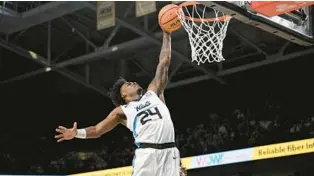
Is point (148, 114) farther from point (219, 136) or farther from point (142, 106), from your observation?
point (219, 136)

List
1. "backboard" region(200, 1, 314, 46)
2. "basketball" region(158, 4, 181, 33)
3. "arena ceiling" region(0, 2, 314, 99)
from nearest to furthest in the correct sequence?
1. "basketball" region(158, 4, 181, 33)
2. "backboard" region(200, 1, 314, 46)
3. "arena ceiling" region(0, 2, 314, 99)

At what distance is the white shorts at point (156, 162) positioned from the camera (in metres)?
4.26

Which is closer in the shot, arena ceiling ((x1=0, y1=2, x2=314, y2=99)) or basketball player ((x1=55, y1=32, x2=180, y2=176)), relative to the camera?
basketball player ((x1=55, y1=32, x2=180, y2=176))

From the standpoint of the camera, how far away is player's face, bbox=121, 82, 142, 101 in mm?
4574

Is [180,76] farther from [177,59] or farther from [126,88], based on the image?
[126,88]

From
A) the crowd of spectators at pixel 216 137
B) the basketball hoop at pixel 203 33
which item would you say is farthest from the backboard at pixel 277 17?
the crowd of spectators at pixel 216 137

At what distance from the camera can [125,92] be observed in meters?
4.60

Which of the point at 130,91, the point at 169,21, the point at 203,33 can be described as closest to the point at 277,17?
the point at 203,33

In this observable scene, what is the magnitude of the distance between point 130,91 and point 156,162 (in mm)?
658

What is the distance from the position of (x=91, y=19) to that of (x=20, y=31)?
6.52 ft

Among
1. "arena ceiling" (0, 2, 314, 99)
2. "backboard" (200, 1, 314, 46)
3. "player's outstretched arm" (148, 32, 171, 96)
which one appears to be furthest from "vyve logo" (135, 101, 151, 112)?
"arena ceiling" (0, 2, 314, 99)

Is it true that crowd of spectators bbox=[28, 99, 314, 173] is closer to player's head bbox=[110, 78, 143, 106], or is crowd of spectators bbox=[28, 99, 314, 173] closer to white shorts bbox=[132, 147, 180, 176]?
player's head bbox=[110, 78, 143, 106]

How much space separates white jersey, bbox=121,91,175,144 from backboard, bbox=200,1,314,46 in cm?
233

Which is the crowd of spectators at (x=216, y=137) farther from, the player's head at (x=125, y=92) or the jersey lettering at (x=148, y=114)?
the jersey lettering at (x=148, y=114)
